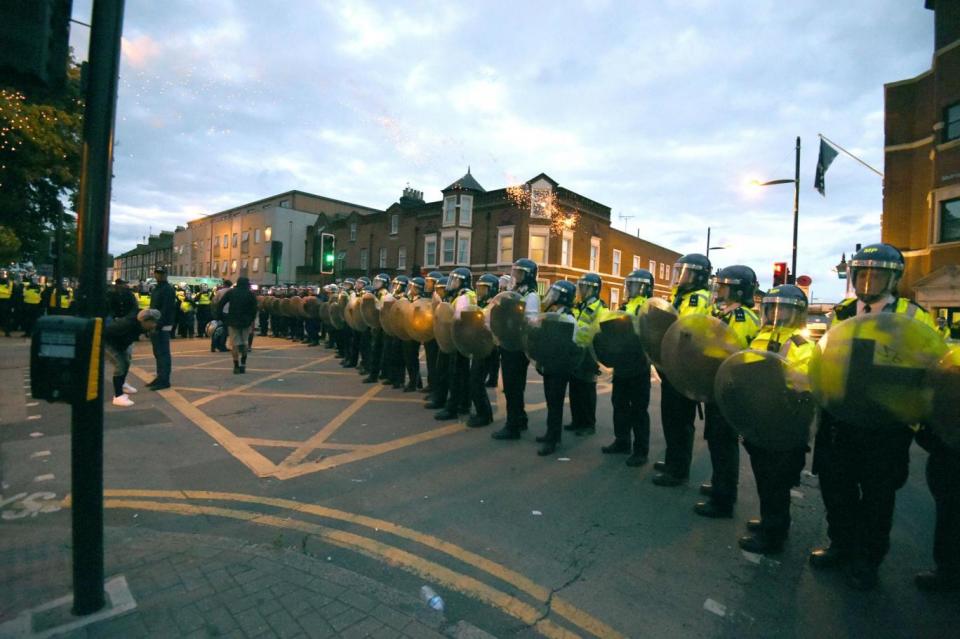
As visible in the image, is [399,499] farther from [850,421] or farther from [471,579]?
[850,421]

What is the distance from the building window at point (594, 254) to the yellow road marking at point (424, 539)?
31.4 metres

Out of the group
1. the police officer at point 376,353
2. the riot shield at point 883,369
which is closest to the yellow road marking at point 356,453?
the police officer at point 376,353

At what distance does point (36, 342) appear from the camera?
2.21 metres

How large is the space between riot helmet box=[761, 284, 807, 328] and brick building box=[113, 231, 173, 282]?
253 ft

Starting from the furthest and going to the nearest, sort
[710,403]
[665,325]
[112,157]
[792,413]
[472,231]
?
[472,231] → [665,325] → [710,403] → [792,413] → [112,157]

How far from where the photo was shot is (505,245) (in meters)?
31.5

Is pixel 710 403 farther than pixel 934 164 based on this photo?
No

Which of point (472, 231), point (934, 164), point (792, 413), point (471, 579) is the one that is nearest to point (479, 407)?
point (471, 579)

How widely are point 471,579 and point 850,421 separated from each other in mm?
2403

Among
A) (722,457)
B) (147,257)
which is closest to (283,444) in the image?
(722,457)

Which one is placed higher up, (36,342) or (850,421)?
(36,342)

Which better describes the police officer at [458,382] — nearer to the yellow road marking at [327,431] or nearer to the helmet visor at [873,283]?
the yellow road marking at [327,431]

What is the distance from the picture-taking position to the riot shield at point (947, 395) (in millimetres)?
2484

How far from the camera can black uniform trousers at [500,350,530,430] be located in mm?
5938
